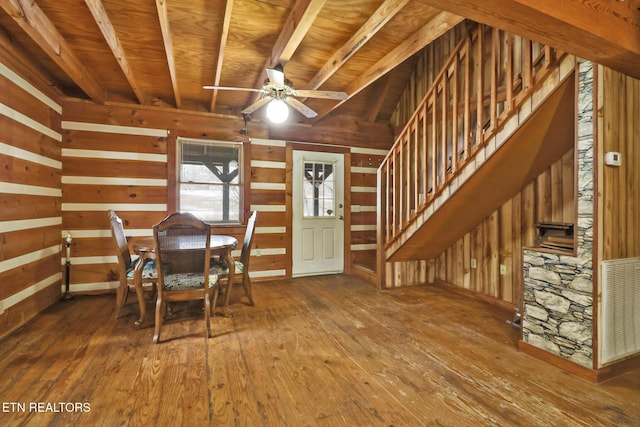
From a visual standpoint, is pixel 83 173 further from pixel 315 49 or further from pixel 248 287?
pixel 315 49

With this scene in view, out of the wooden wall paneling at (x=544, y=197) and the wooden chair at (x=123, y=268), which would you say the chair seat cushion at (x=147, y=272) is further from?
the wooden wall paneling at (x=544, y=197)

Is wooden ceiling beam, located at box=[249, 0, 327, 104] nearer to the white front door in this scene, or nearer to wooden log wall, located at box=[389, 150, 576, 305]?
the white front door

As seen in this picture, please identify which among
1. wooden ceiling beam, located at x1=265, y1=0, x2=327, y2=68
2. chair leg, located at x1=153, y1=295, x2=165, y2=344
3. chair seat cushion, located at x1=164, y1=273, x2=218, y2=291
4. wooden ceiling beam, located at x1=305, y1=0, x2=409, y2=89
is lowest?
chair leg, located at x1=153, y1=295, x2=165, y2=344

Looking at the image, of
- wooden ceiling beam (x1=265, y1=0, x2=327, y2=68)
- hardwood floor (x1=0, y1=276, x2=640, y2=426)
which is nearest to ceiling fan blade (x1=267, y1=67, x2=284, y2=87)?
wooden ceiling beam (x1=265, y1=0, x2=327, y2=68)

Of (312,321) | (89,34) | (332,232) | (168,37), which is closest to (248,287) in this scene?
(312,321)

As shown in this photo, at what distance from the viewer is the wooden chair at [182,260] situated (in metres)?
2.43

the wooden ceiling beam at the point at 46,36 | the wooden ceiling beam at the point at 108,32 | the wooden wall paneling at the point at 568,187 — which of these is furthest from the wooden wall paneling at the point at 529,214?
the wooden ceiling beam at the point at 46,36

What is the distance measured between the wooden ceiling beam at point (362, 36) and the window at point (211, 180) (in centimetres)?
180

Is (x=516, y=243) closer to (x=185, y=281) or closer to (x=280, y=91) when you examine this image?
(x=280, y=91)

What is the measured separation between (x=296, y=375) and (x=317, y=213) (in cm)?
308

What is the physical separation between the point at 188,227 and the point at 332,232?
2.77 m

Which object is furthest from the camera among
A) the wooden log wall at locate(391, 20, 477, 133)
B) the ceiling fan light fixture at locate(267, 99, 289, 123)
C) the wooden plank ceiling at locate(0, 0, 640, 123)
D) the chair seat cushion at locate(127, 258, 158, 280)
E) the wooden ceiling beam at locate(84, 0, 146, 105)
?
the wooden log wall at locate(391, 20, 477, 133)

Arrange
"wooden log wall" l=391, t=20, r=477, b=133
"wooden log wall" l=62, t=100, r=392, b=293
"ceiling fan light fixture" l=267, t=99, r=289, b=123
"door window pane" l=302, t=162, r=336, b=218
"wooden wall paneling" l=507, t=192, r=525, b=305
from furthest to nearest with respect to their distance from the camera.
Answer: "door window pane" l=302, t=162, r=336, b=218 < "wooden log wall" l=391, t=20, r=477, b=133 < "wooden log wall" l=62, t=100, r=392, b=293 < "wooden wall paneling" l=507, t=192, r=525, b=305 < "ceiling fan light fixture" l=267, t=99, r=289, b=123

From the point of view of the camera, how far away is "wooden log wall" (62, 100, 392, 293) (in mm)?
3678
